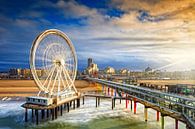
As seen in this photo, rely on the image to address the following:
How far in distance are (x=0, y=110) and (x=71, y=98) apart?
9.24m

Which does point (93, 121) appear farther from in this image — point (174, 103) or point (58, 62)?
point (58, 62)

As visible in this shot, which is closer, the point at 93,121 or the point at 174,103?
the point at 174,103

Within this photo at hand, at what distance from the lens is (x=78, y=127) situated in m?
24.5

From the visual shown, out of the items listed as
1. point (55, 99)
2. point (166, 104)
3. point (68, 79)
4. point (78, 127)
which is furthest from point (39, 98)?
point (166, 104)

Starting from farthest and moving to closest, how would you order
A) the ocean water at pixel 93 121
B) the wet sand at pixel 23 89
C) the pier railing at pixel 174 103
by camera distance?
the wet sand at pixel 23 89 → the ocean water at pixel 93 121 → the pier railing at pixel 174 103

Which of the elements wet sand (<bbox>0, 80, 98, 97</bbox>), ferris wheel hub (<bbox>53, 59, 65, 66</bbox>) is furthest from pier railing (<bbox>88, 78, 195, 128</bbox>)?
wet sand (<bbox>0, 80, 98, 97</bbox>)

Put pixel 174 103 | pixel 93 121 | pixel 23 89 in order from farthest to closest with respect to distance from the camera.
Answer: pixel 23 89 < pixel 93 121 < pixel 174 103

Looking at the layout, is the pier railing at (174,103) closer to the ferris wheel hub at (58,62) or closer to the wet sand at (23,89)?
the ferris wheel hub at (58,62)

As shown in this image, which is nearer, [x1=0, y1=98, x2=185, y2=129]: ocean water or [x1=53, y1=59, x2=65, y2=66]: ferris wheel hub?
[x1=0, y1=98, x2=185, y2=129]: ocean water

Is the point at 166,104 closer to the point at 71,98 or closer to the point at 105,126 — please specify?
the point at 105,126

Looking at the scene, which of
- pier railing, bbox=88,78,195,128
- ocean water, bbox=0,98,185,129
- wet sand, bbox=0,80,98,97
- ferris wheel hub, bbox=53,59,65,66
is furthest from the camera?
wet sand, bbox=0,80,98,97

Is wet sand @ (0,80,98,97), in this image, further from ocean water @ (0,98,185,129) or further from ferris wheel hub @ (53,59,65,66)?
ocean water @ (0,98,185,129)

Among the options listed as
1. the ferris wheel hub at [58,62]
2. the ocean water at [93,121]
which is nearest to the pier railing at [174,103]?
the ocean water at [93,121]

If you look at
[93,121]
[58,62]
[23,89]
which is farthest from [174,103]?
[23,89]
